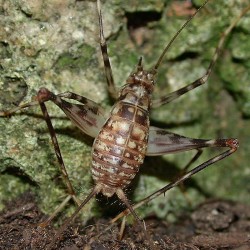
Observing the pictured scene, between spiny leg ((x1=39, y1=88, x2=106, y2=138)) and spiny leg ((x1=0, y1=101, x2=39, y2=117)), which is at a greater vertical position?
spiny leg ((x1=39, y1=88, x2=106, y2=138))

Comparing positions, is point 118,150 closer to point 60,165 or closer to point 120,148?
point 120,148

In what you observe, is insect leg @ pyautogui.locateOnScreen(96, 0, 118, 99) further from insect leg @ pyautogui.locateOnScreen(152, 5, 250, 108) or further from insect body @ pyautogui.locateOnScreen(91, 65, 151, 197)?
insect leg @ pyautogui.locateOnScreen(152, 5, 250, 108)

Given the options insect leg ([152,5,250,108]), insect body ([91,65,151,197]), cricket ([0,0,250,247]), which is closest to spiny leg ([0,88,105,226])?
cricket ([0,0,250,247])

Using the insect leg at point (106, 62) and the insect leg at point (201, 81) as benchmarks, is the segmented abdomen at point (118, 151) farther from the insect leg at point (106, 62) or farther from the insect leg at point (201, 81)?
the insect leg at point (201, 81)

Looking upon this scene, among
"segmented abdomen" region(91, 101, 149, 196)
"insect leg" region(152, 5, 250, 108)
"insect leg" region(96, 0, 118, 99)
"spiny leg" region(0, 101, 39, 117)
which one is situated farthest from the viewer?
"insect leg" region(152, 5, 250, 108)

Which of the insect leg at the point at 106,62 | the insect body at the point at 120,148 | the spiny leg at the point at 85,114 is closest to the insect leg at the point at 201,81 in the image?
the insect leg at the point at 106,62

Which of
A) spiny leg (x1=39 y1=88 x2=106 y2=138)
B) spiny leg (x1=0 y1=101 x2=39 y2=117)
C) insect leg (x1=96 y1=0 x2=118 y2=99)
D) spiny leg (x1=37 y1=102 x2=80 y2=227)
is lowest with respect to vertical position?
spiny leg (x1=37 y1=102 x2=80 y2=227)

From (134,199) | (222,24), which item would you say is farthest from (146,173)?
(222,24)

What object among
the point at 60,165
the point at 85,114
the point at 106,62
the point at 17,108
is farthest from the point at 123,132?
the point at 17,108
